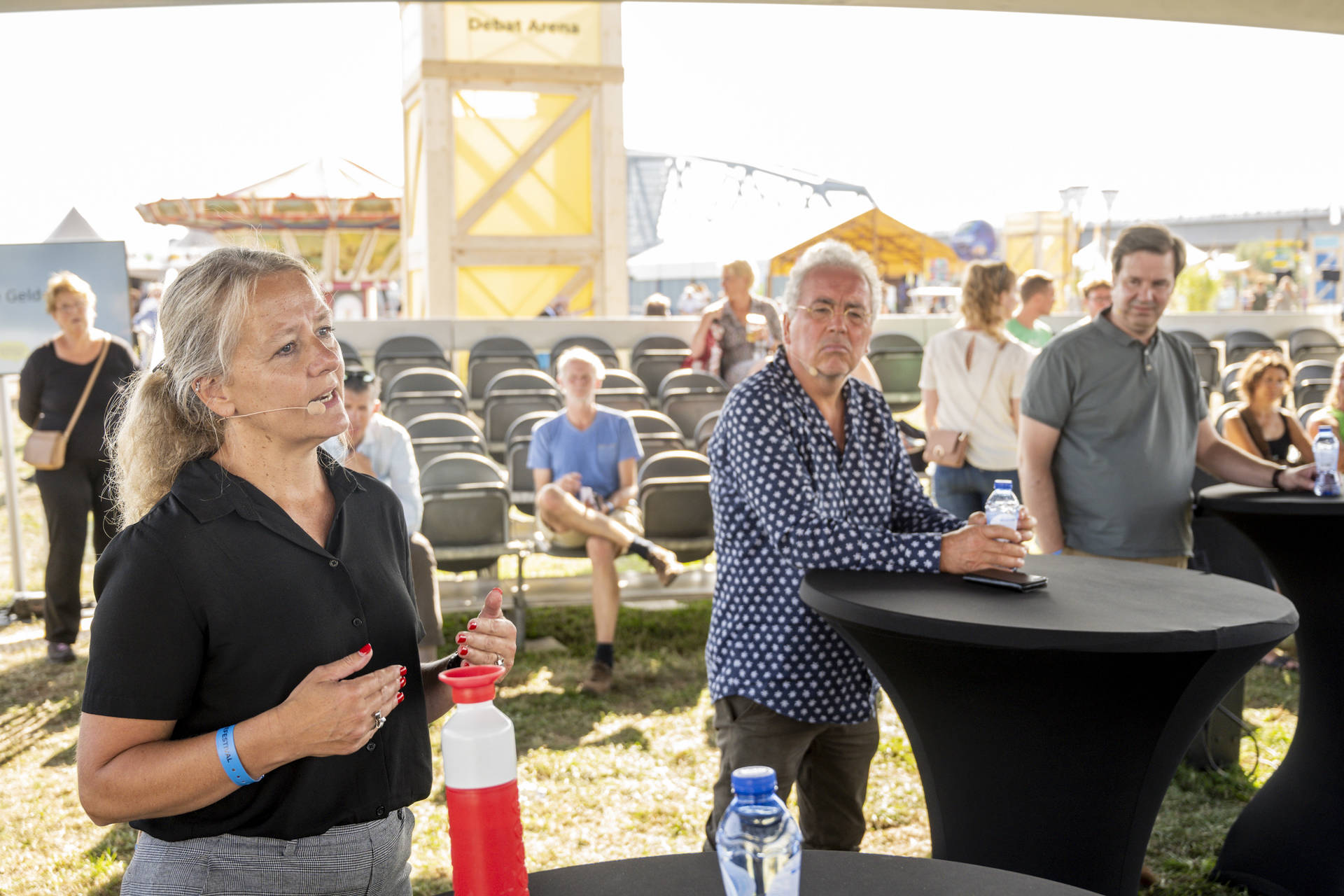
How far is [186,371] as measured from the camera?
1603 millimetres

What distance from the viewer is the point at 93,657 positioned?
1.44 m

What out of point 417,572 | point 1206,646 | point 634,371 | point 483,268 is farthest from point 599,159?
point 1206,646

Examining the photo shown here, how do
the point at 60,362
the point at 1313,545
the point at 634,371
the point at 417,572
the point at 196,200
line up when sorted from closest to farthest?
the point at 1313,545 → the point at 417,572 → the point at 60,362 → the point at 634,371 → the point at 196,200

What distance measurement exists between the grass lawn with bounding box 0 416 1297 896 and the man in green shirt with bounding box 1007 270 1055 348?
230cm

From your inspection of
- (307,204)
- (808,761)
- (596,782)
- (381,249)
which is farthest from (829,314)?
(381,249)

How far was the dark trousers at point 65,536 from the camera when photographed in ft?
19.7

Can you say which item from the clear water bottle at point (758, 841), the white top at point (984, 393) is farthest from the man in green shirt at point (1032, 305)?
the clear water bottle at point (758, 841)

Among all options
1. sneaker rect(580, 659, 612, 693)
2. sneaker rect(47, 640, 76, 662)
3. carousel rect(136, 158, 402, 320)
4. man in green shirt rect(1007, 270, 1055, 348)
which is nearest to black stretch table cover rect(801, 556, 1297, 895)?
sneaker rect(580, 659, 612, 693)

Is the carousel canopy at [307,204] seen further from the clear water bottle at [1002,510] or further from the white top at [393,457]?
the clear water bottle at [1002,510]

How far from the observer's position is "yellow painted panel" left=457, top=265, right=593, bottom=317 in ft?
43.8

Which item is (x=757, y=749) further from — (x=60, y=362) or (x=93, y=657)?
(x=60, y=362)

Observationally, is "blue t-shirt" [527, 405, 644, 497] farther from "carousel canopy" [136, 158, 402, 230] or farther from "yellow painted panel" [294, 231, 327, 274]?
"yellow painted panel" [294, 231, 327, 274]

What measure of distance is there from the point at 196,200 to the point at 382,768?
18970mm

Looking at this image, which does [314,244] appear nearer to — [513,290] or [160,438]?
[513,290]
